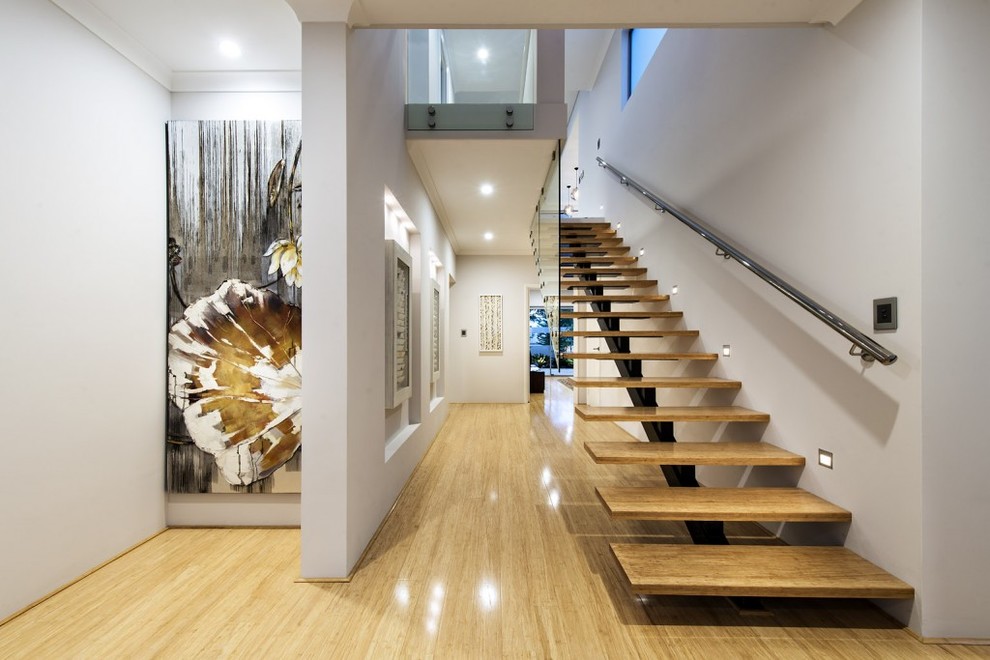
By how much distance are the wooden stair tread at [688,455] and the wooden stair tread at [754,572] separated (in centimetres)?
41

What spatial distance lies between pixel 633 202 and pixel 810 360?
3600mm

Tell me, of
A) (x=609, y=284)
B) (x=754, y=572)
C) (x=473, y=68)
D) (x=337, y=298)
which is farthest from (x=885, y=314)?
(x=473, y=68)

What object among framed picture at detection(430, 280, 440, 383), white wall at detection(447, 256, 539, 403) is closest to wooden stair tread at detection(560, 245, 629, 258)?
framed picture at detection(430, 280, 440, 383)

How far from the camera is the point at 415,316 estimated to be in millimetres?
4461

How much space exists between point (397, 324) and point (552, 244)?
1.59 meters

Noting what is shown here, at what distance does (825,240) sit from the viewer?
7.21 ft

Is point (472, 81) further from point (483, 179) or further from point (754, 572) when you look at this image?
point (754, 572)

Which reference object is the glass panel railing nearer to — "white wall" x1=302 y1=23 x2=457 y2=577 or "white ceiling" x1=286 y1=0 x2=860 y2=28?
"white wall" x1=302 y1=23 x2=457 y2=577

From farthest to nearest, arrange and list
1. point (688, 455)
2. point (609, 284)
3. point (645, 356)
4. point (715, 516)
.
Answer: point (609, 284) < point (645, 356) < point (688, 455) < point (715, 516)

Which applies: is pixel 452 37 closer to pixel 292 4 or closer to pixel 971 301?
pixel 292 4

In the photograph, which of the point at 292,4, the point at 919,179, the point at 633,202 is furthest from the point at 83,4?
the point at 633,202

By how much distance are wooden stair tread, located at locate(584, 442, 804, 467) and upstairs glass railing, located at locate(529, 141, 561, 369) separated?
4.31 ft

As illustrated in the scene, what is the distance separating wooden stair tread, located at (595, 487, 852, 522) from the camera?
6.56 feet

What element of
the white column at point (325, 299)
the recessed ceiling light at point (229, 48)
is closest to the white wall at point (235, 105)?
the recessed ceiling light at point (229, 48)
